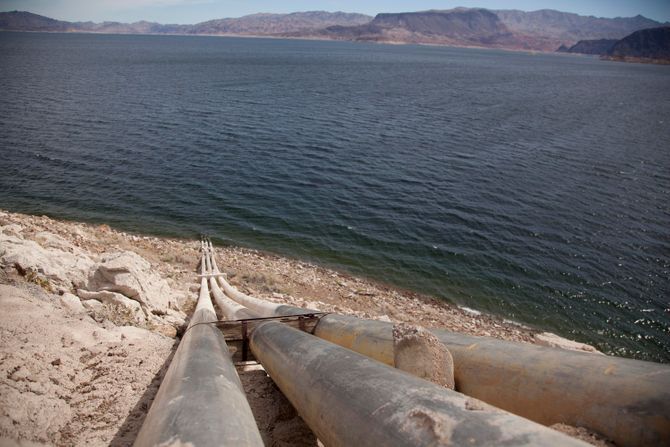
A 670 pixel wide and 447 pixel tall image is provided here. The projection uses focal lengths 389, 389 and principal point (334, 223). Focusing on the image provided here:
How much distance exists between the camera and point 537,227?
23672 mm

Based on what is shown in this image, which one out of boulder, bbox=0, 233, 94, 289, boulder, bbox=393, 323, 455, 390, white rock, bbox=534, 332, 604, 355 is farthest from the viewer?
white rock, bbox=534, 332, 604, 355

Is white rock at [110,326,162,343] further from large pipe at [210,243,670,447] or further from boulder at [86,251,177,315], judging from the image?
large pipe at [210,243,670,447]

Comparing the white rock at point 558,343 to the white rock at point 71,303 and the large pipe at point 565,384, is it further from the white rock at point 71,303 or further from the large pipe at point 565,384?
the white rock at point 71,303

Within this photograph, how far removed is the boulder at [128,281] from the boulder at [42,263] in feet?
1.18

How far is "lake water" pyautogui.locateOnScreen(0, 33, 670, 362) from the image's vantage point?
19.2 m

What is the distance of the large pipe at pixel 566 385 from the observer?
9.93ft

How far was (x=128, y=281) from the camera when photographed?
9.44 m

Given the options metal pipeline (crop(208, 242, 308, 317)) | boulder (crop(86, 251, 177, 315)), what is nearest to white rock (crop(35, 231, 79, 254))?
boulder (crop(86, 251, 177, 315))

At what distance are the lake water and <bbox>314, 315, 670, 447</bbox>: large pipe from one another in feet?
46.0

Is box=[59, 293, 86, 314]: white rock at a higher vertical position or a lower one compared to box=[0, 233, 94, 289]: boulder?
lower

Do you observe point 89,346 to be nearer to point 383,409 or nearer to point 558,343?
point 383,409

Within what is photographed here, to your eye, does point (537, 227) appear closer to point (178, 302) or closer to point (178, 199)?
point (178, 302)

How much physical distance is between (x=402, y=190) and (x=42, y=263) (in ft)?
75.2

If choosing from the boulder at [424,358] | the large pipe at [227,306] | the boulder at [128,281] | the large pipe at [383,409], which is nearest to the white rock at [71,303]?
the boulder at [128,281]
